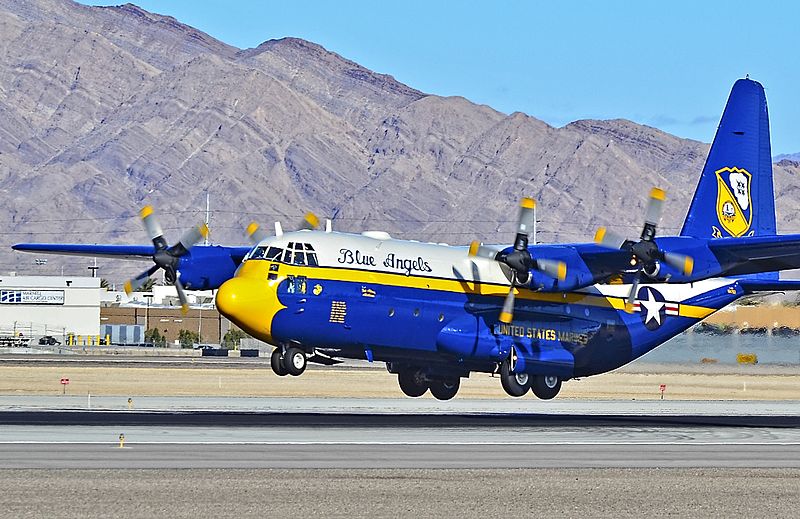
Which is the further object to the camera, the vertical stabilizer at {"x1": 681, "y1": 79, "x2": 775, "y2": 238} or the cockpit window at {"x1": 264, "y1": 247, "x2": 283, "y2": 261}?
the vertical stabilizer at {"x1": 681, "y1": 79, "x2": 775, "y2": 238}

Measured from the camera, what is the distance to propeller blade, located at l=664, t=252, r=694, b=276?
42375 millimetres

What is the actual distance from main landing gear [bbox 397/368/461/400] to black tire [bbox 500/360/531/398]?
2274mm

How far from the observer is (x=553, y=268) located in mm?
43562

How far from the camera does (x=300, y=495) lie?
24.4 m

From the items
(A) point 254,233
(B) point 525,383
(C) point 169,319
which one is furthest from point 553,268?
(C) point 169,319

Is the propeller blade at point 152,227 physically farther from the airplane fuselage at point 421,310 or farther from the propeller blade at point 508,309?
the propeller blade at point 508,309

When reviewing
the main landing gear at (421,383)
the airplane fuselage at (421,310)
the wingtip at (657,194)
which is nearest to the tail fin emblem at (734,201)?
the airplane fuselage at (421,310)

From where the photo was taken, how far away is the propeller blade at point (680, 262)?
42375mm

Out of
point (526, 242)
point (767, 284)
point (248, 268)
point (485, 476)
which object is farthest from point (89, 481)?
point (767, 284)

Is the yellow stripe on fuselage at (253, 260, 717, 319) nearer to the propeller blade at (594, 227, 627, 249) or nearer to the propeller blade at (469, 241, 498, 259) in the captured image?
the propeller blade at (469, 241, 498, 259)

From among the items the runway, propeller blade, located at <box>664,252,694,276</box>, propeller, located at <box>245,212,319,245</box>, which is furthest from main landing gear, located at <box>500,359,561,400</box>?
propeller, located at <box>245,212,319,245</box>

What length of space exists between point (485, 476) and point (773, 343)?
211ft

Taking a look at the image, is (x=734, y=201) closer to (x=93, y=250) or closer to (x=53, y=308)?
(x=93, y=250)

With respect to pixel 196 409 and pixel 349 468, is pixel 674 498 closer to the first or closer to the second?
pixel 349 468
